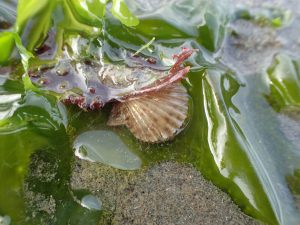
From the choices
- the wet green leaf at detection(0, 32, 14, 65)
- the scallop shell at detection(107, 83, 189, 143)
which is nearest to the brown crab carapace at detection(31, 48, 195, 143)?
the scallop shell at detection(107, 83, 189, 143)

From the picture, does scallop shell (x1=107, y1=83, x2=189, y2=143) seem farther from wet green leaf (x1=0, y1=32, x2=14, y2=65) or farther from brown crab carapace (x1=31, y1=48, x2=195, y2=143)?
wet green leaf (x1=0, y1=32, x2=14, y2=65)

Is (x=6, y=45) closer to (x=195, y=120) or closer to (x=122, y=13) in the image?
(x=122, y=13)

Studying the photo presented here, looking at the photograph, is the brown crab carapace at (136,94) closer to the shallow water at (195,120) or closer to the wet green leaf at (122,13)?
the shallow water at (195,120)

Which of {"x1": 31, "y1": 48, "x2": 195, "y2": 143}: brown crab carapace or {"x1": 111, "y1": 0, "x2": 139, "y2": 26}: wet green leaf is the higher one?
{"x1": 111, "y1": 0, "x2": 139, "y2": 26}: wet green leaf

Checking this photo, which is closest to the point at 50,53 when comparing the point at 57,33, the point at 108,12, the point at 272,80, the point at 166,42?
the point at 57,33

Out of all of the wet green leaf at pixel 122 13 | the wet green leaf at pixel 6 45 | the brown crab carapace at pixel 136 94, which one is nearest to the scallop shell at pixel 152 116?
the brown crab carapace at pixel 136 94

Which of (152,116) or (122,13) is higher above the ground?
(122,13)

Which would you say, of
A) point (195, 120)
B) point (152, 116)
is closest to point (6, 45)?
point (152, 116)
